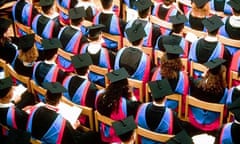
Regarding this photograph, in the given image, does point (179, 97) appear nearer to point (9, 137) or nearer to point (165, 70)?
point (165, 70)

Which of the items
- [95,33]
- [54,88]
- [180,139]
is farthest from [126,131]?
[95,33]

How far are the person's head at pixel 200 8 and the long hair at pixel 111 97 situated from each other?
2.47 meters

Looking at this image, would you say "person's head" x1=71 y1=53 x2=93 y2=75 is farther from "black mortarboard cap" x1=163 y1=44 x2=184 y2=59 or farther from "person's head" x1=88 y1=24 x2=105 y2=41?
"black mortarboard cap" x1=163 y1=44 x2=184 y2=59

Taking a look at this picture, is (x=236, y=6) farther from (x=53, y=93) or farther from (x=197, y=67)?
(x=53, y=93)

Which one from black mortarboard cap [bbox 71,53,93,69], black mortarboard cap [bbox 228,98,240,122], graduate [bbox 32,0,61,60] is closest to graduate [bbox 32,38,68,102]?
black mortarboard cap [bbox 71,53,93,69]

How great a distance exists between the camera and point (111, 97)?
5.72 m

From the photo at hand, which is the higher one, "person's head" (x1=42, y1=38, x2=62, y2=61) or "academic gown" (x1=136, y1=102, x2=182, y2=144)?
"person's head" (x1=42, y1=38, x2=62, y2=61)

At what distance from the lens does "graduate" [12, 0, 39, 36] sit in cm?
856

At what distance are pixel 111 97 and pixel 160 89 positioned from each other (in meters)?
0.64

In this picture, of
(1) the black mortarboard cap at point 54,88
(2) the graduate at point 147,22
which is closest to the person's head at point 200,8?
(2) the graduate at point 147,22

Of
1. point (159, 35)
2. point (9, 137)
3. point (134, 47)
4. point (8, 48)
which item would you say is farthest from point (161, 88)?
point (8, 48)

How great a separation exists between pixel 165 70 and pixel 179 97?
41 cm

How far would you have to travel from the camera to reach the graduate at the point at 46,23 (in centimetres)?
798

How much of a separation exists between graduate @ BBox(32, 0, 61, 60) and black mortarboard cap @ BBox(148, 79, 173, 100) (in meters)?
2.88
